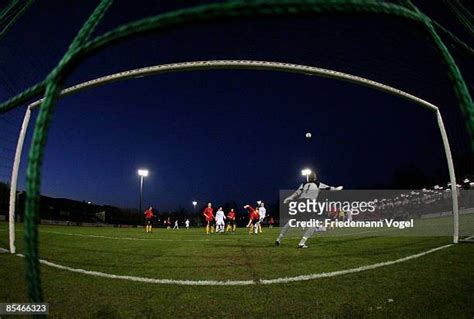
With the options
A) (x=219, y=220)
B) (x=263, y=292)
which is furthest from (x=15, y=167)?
(x=219, y=220)

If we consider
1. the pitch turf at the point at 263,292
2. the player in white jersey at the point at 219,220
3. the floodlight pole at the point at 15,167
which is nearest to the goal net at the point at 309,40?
the floodlight pole at the point at 15,167

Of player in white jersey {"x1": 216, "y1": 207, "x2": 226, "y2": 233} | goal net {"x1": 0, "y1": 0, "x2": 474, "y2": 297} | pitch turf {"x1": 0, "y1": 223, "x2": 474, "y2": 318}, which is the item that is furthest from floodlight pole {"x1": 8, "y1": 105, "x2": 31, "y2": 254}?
player in white jersey {"x1": 216, "y1": 207, "x2": 226, "y2": 233}

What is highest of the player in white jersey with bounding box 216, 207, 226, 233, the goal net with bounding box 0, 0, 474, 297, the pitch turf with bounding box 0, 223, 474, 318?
the goal net with bounding box 0, 0, 474, 297

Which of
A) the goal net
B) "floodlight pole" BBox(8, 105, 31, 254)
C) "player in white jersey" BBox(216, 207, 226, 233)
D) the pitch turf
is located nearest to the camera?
the goal net

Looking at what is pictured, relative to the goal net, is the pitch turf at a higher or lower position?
lower

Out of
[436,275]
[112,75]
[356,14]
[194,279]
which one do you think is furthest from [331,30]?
[356,14]

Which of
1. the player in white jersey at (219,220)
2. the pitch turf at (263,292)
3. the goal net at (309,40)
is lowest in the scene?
the player in white jersey at (219,220)

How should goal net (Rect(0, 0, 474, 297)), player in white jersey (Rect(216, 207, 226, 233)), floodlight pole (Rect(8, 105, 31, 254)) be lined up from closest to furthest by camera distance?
goal net (Rect(0, 0, 474, 297)), floodlight pole (Rect(8, 105, 31, 254)), player in white jersey (Rect(216, 207, 226, 233))

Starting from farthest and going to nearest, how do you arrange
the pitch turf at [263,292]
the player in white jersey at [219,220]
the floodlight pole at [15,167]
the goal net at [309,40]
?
the player in white jersey at [219,220] → the floodlight pole at [15,167] → the pitch turf at [263,292] → the goal net at [309,40]

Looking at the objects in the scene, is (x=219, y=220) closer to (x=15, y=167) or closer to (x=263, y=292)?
(x=15, y=167)

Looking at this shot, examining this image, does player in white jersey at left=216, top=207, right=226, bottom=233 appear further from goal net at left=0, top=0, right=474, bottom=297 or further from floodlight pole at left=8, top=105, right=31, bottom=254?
goal net at left=0, top=0, right=474, bottom=297

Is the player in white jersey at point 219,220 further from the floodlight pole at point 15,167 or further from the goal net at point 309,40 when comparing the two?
the goal net at point 309,40

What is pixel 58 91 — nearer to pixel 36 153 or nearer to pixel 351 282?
pixel 36 153

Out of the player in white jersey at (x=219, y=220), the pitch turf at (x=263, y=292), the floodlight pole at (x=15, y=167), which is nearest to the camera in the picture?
the pitch turf at (x=263, y=292)
